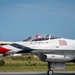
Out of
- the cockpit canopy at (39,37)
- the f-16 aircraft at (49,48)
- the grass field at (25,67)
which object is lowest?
the grass field at (25,67)

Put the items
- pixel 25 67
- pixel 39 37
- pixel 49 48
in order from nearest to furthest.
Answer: pixel 49 48 → pixel 39 37 → pixel 25 67

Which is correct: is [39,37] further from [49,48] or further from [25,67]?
[25,67]

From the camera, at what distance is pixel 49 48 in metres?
16.1

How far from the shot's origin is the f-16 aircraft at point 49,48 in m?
15.7

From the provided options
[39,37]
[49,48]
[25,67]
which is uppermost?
[39,37]

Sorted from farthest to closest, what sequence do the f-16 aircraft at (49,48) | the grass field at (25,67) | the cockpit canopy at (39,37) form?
the grass field at (25,67)
the cockpit canopy at (39,37)
the f-16 aircraft at (49,48)

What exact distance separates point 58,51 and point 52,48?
393 mm

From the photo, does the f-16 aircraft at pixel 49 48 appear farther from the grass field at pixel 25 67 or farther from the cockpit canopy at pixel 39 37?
the grass field at pixel 25 67

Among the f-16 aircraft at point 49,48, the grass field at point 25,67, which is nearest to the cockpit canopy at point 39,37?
the f-16 aircraft at point 49,48

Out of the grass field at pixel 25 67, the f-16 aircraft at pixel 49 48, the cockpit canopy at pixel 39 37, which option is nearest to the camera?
the f-16 aircraft at pixel 49 48

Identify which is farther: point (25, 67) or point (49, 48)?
point (25, 67)

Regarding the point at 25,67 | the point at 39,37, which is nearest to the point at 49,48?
the point at 39,37

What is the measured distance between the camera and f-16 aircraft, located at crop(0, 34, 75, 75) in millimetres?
15713

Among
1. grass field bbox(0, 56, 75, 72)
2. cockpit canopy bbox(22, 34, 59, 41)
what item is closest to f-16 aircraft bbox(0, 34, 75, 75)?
cockpit canopy bbox(22, 34, 59, 41)
